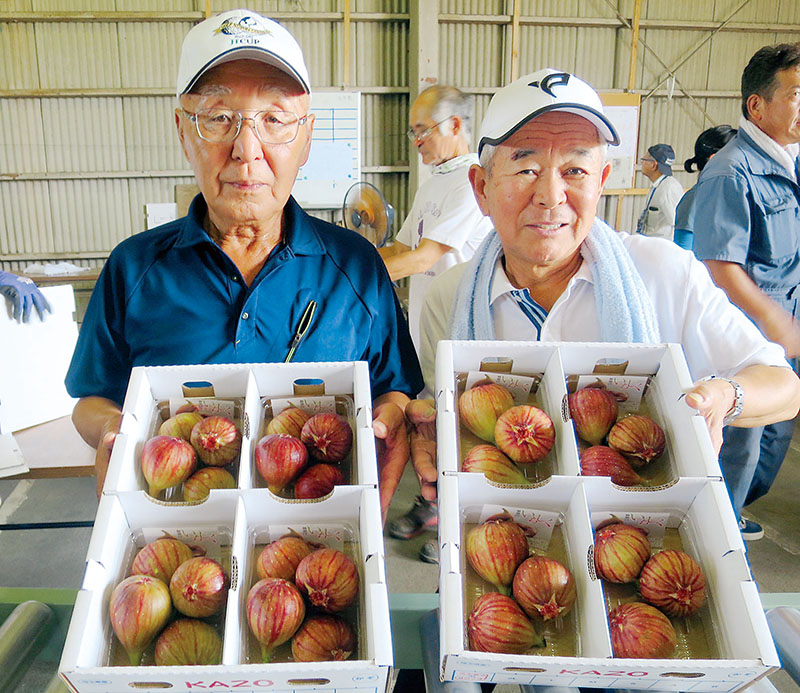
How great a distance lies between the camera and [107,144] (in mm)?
6145

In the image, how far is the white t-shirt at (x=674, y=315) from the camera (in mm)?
1178

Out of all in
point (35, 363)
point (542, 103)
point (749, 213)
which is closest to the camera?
point (542, 103)

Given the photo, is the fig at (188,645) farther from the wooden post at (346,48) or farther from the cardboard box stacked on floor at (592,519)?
the wooden post at (346,48)

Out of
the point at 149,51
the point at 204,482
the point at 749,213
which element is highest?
the point at 149,51

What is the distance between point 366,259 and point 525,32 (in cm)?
604

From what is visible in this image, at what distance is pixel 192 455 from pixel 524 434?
0.46m

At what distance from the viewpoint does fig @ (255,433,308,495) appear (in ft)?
2.83

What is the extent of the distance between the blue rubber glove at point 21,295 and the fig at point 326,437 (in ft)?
6.16

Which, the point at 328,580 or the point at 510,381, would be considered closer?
the point at 328,580

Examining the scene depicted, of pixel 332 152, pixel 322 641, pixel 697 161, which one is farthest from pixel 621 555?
pixel 332 152

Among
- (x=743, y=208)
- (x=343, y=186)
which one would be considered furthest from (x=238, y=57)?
(x=343, y=186)

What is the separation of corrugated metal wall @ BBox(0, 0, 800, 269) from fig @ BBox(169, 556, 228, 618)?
19.7 ft

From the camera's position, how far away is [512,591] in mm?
781

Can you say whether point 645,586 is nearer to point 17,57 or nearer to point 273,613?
point 273,613
